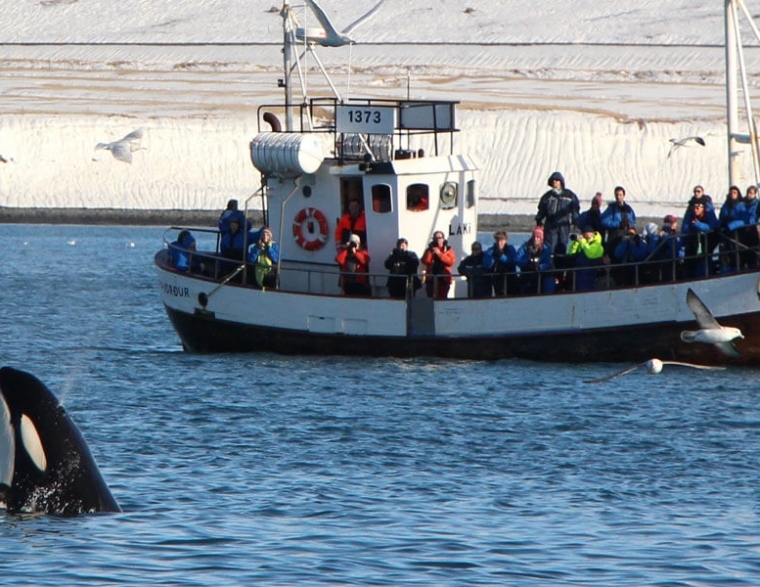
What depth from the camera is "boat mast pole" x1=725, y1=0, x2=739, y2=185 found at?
72.0 ft

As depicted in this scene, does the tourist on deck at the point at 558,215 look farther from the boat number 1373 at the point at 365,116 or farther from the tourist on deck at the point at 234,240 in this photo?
the tourist on deck at the point at 234,240

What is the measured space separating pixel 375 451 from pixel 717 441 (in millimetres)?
3938

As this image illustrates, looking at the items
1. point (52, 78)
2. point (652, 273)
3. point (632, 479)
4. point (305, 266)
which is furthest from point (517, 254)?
point (52, 78)

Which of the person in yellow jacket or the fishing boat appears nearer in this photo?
the fishing boat

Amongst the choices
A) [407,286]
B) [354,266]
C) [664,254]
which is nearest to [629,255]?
[664,254]

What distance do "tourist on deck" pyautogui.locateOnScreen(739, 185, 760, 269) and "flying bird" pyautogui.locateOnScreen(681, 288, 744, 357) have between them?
99 centimetres

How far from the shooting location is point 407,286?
22078 mm

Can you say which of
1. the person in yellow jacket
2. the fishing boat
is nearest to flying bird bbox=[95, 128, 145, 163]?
the fishing boat

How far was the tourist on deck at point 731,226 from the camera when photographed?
67.1 ft

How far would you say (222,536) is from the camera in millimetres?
12250

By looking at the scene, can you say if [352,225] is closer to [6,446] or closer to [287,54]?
[287,54]

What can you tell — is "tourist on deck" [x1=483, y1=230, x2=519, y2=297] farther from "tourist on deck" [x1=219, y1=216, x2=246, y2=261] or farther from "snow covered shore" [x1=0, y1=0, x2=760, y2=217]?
"snow covered shore" [x1=0, y1=0, x2=760, y2=217]

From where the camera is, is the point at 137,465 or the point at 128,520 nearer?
the point at 128,520

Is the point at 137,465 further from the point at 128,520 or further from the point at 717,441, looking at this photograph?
the point at 717,441
